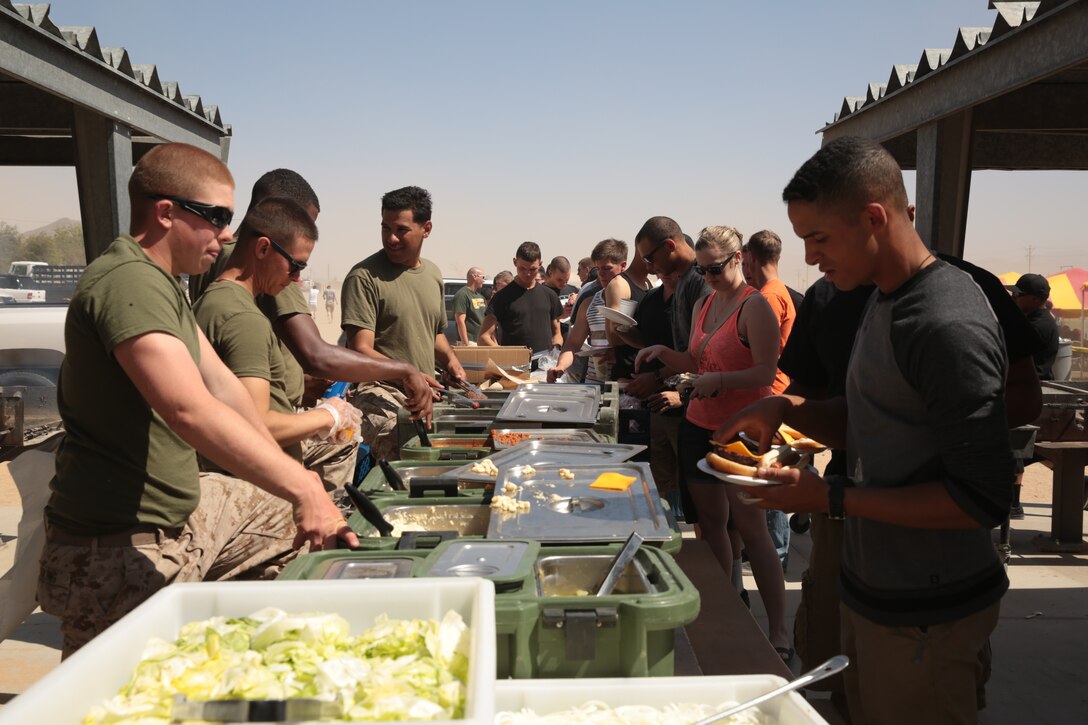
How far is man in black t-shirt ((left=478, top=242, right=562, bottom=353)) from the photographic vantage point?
8.56 metres

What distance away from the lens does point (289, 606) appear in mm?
1324

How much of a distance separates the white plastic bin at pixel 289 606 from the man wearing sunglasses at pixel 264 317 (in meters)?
1.37

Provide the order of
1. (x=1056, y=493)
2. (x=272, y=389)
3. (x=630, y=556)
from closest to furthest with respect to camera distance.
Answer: (x=630, y=556) → (x=272, y=389) → (x=1056, y=493)

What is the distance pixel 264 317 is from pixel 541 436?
1.10 metres

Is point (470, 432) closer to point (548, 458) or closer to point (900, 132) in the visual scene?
point (548, 458)

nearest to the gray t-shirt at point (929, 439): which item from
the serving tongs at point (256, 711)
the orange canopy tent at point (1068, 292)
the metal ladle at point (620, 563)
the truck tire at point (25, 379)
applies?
the metal ladle at point (620, 563)

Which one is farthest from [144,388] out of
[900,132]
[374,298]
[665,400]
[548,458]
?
[900,132]

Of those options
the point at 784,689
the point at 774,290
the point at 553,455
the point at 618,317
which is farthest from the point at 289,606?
the point at 618,317

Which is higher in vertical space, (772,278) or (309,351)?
(772,278)

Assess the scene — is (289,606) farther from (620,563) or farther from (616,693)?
(620,563)

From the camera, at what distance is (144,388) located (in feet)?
6.26

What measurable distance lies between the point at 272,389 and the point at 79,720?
6.78 feet

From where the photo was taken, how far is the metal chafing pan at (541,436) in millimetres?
3167

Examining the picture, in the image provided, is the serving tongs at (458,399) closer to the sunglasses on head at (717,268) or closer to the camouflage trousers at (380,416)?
the camouflage trousers at (380,416)
